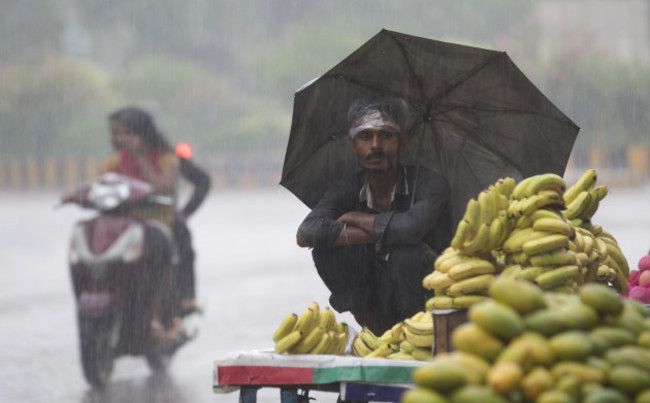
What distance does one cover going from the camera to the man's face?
161 inches

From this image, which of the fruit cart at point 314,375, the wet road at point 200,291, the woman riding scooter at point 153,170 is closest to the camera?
the fruit cart at point 314,375

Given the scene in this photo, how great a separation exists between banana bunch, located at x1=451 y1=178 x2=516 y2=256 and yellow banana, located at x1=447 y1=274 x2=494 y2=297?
0.11m

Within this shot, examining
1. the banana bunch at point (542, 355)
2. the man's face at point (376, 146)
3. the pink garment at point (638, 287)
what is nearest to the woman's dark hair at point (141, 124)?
the man's face at point (376, 146)

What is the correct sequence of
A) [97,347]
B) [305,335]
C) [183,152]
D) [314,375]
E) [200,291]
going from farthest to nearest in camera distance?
[200,291] < [183,152] < [97,347] < [305,335] < [314,375]

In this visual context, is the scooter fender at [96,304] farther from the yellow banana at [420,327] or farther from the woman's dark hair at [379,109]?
the yellow banana at [420,327]

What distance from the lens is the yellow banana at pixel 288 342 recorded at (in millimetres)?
3366

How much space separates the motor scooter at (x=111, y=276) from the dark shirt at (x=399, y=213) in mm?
2853

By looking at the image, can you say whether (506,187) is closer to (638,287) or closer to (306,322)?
(306,322)

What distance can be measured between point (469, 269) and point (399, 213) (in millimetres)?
823

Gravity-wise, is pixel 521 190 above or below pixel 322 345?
above

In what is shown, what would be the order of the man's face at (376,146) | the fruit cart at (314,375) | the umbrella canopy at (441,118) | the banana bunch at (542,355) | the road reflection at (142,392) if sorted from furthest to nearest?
the road reflection at (142,392) → the umbrella canopy at (441,118) → the man's face at (376,146) → the fruit cart at (314,375) → the banana bunch at (542,355)

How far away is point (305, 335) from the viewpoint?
11.3ft

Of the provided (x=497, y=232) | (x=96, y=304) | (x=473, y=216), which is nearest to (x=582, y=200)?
(x=497, y=232)

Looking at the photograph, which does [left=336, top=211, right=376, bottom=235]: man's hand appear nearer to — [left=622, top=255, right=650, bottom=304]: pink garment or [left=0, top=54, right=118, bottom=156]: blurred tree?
[left=622, top=255, right=650, bottom=304]: pink garment
